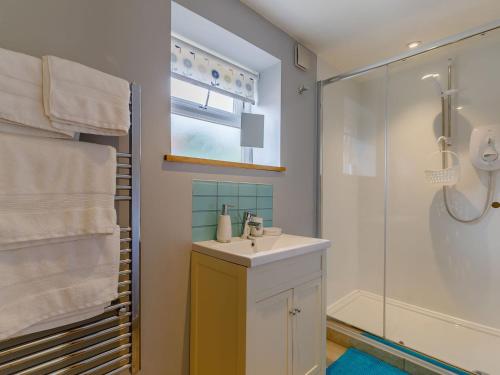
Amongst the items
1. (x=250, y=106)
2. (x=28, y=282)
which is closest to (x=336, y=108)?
(x=250, y=106)

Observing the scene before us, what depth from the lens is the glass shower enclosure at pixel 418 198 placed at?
1932mm

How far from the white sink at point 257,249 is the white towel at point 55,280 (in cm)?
41

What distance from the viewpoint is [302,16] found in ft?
5.47

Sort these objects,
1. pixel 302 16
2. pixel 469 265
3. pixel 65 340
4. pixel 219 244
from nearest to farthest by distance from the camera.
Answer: pixel 65 340 < pixel 219 244 < pixel 302 16 < pixel 469 265

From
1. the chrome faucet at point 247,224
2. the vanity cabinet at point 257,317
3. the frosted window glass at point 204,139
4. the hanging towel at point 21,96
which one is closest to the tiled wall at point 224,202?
the chrome faucet at point 247,224

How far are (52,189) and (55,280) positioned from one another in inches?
11.5

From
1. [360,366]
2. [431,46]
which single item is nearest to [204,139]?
[431,46]

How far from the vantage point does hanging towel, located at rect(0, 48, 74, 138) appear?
0.75 m

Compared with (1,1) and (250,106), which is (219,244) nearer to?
(250,106)

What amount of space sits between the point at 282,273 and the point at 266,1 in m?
1.52

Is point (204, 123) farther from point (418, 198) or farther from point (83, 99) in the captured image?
point (418, 198)

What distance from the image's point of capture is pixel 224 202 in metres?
1.48

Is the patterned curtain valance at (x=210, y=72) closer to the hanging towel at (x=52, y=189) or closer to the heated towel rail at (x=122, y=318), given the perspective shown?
the heated towel rail at (x=122, y=318)

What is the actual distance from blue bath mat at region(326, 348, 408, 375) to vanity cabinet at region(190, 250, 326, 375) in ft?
0.89
